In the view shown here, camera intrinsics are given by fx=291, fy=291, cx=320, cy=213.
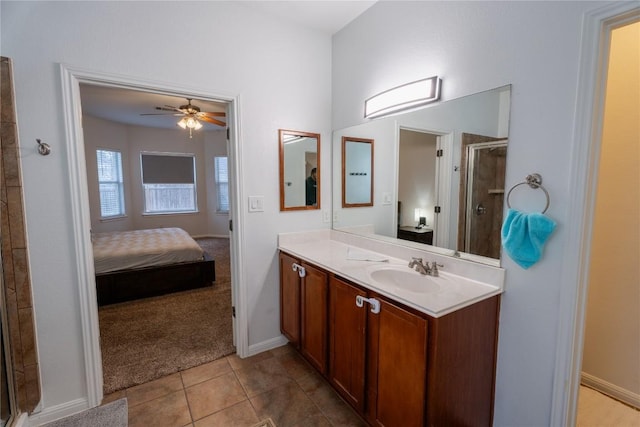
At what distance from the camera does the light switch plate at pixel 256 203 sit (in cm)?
229

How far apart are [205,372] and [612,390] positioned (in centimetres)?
275

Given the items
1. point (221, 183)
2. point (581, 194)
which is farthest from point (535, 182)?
point (221, 183)

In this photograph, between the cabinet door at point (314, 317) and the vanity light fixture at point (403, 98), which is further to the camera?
the cabinet door at point (314, 317)

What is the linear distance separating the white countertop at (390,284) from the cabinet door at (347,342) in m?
0.10

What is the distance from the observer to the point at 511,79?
1394 millimetres

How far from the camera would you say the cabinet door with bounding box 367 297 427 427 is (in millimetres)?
1256

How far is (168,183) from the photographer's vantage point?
21.5 feet

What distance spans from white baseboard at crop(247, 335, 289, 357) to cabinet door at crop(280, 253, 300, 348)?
94mm

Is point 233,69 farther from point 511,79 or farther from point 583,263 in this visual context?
point 583,263

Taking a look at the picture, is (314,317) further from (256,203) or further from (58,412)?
(58,412)

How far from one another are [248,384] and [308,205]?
4.71 feet

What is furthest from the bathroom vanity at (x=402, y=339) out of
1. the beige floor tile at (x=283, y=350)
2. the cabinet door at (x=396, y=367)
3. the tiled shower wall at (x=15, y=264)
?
the tiled shower wall at (x=15, y=264)

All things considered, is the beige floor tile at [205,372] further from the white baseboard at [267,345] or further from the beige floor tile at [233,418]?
the beige floor tile at [233,418]

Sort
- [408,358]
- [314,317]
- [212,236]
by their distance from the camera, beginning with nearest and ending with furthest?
[408,358], [314,317], [212,236]
